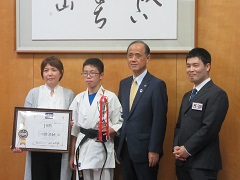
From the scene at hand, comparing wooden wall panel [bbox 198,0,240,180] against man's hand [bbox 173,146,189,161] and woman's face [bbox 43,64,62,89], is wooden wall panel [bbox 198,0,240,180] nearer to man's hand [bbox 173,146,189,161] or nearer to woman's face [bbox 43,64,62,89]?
man's hand [bbox 173,146,189,161]

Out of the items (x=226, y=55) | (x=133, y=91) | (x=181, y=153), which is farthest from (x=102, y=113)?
(x=226, y=55)

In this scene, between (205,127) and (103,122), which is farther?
(103,122)

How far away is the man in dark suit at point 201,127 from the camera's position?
225 centimetres

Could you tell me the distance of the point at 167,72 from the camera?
2859 mm

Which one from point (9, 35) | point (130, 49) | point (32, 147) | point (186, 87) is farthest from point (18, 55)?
point (186, 87)

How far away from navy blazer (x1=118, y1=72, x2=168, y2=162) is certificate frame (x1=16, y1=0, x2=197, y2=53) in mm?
410

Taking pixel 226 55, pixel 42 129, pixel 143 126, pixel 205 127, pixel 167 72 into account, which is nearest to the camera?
pixel 205 127

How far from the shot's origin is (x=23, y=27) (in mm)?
3037

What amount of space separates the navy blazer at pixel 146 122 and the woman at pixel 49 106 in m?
0.48

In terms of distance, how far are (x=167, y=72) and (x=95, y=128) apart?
746 millimetres

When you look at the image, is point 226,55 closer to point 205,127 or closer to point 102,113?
point 205,127

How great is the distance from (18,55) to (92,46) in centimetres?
66

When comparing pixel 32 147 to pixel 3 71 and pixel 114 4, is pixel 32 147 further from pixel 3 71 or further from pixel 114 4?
pixel 114 4

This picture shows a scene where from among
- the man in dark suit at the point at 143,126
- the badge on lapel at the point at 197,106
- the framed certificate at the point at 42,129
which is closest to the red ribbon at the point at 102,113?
the man in dark suit at the point at 143,126
